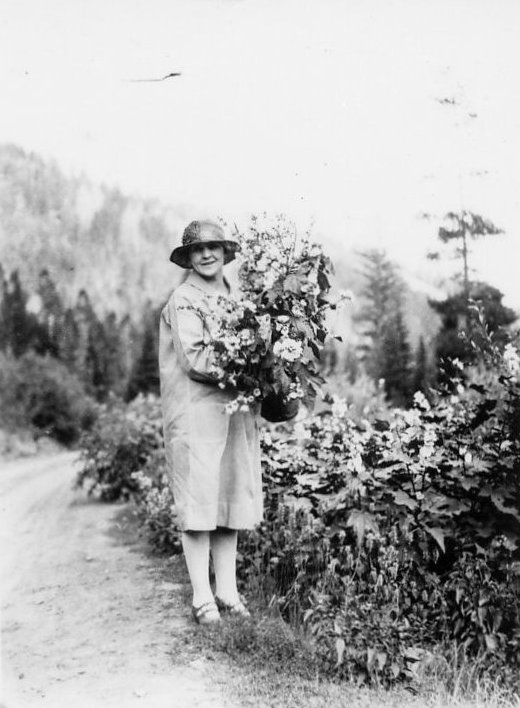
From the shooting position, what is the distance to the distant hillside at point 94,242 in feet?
29.5

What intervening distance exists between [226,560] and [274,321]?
4.44ft

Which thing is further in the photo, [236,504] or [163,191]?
[163,191]

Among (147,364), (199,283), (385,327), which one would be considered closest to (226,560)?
(199,283)

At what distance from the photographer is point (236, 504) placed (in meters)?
3.65

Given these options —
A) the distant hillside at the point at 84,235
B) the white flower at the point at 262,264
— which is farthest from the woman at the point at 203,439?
the distant hillside at the point at 84,235

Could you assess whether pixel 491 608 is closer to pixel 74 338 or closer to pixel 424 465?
pixel 424 465

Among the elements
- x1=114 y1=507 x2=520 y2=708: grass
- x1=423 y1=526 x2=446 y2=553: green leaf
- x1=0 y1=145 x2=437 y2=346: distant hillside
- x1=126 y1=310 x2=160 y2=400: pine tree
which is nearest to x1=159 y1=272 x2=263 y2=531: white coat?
x1=114 y1=507 x2=520 y2=708: grass

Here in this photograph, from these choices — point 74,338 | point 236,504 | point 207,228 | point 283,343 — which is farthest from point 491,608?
point 74,338

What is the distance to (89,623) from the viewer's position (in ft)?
13.0

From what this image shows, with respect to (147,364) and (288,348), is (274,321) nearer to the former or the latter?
(288,348)

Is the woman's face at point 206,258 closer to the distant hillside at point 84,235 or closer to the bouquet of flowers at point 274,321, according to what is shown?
the bouquet of flowers at point 274,321

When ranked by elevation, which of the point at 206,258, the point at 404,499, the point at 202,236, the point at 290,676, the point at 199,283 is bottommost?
the point at 290,676

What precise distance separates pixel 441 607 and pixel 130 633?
162 cm

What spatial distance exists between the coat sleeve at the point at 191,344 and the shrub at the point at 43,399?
748 centimetres
